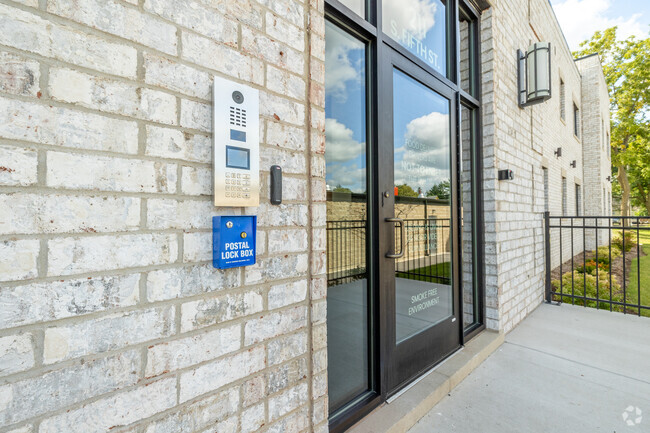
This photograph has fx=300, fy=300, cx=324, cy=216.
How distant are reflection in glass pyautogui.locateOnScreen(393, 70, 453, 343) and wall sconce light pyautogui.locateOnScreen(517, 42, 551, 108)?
165 centimetres

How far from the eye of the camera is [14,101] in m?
0.74

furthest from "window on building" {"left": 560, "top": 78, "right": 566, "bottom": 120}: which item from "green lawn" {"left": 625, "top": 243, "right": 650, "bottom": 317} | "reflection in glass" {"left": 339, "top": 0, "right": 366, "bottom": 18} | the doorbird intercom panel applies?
the doorbird intercom panel

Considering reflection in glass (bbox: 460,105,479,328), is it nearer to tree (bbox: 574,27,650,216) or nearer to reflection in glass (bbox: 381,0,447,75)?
reflection in glass (bbox: 381,0,447,75)

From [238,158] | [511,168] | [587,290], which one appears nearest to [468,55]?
[511,168]

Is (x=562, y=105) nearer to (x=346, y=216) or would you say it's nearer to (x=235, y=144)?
(x=346, y=216)

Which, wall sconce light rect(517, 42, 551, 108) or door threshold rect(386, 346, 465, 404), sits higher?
wall sconce light rect(517, 42, 551, 108)

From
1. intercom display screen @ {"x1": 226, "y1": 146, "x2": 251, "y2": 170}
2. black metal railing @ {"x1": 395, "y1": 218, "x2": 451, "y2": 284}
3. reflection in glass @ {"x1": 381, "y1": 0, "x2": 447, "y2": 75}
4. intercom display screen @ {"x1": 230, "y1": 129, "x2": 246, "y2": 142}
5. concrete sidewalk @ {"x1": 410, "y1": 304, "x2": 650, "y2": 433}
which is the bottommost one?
concrete sidewalk @ {"x1": 410, "y1": 304, "x2": 650, "y2": 433}

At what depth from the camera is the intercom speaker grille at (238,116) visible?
1.12 meters

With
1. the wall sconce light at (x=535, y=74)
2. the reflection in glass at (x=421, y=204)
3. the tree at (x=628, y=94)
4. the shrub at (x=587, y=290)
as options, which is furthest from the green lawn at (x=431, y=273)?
the tree at (x=628, y=94)

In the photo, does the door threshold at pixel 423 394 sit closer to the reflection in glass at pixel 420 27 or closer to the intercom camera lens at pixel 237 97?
the intercom camera lens at pixel 237 97

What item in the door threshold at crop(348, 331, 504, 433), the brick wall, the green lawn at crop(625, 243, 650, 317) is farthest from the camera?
the green lawn at crop(625, 243, 650, 317)

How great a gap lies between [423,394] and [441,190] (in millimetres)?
1600

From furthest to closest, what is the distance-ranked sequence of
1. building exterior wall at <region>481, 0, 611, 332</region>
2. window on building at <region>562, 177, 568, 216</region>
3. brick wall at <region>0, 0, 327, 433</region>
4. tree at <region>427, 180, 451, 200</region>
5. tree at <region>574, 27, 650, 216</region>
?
1. tree at <region>574, 27, 650, 216</region>
2. window on building at <region>562, 177, 568, 216</region>
3. building exterior wall at <region>481, 0, 611, 332</region>
4. tree at <region>427, 180, 451, 200</region>
5. brick wall at <region>0, 0, 327, 433</region>

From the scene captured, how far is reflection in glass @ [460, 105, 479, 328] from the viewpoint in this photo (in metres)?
3.21
